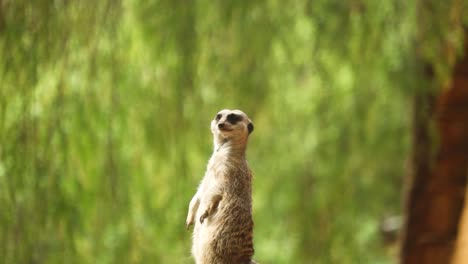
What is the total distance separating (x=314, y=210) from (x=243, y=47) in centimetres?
87

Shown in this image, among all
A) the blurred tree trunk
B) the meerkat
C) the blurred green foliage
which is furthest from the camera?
the blurred tree trunk

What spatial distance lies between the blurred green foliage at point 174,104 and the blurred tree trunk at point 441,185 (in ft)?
0.78

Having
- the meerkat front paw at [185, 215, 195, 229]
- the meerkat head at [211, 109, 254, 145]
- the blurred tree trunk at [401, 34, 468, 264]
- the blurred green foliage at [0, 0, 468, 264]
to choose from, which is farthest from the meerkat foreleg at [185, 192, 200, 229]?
the blurred tree trunk at [401, 34, 468, 264]

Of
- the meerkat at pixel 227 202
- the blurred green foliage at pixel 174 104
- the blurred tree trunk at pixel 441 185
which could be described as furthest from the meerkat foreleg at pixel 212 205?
the blurred tree trunk at pixel 441 185

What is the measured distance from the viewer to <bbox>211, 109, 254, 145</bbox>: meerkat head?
837mm

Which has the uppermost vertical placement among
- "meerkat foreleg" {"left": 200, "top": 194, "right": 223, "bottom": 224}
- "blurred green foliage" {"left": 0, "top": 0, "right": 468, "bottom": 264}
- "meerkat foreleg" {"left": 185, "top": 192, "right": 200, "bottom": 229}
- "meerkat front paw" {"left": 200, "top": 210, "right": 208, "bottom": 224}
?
"blurred green foliage" {"left": 0, "top": 0, "right": 468, "bottom": 264}

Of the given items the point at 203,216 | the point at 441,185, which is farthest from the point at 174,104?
the point at 203,216

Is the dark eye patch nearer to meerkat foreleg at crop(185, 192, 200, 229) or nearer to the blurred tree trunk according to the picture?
meerkat foreleg at crop(185, 192, 200, 229)

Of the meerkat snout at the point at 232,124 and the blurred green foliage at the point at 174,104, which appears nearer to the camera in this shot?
the meerkat snout at the point at 232,124

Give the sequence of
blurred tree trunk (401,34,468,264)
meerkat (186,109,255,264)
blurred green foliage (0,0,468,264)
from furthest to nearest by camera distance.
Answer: blurred tree trunk (401,34,468,264) < blurred green foliage (0,0,468,264) < meerkat (186,109,255,264)

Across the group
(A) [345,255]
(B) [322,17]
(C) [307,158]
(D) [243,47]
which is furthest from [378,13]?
(A) [345,255]

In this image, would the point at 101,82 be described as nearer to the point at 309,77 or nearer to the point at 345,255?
the point at 309,77

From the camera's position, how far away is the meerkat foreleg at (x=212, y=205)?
2.78 ft

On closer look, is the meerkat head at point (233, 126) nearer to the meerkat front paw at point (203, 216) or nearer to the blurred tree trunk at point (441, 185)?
the meerkat front paw at point (203, 216)
